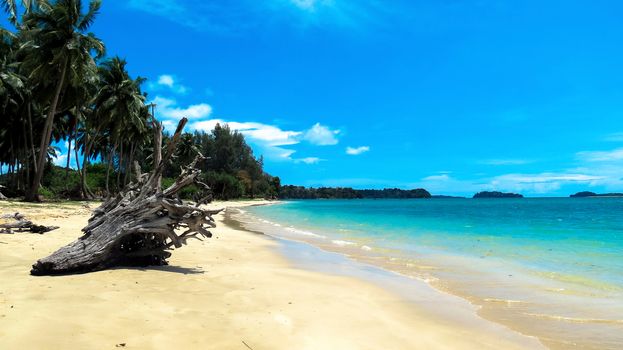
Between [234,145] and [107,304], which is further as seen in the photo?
[234,145]

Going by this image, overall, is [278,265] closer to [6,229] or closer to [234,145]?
[6,229]

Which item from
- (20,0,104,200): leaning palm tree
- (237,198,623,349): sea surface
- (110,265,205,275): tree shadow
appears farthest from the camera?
(20,0,104,200): leaning palm tree

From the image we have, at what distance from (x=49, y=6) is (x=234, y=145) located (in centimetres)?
6445

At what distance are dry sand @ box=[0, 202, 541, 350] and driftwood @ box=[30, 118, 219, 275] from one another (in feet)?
0.87

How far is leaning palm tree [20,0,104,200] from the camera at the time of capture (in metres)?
27.8

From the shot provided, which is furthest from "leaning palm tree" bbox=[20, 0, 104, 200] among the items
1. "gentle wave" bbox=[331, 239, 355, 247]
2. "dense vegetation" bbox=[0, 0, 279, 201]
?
"gentle wave" bbox=[331, 239, 355, 247]

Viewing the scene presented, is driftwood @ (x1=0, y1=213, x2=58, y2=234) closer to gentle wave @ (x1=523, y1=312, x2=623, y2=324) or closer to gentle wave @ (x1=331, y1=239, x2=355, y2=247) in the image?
gentle wave @ (x1=331, y1=239, x2=355, y2=247)

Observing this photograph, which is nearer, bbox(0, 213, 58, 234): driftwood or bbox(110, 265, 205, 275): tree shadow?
bbox(110, 265, 205, 275): tree shadow

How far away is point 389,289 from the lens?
807cm

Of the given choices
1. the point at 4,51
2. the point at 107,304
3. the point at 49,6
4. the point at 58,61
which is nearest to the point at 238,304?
the point at 107,304

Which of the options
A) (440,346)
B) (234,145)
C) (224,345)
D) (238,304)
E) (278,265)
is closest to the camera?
(224,345)

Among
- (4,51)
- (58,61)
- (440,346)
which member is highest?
(4,51)

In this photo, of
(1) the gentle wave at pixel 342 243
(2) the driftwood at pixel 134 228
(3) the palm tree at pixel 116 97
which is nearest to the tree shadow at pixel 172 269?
(2) the driftwood at pixel 134 228

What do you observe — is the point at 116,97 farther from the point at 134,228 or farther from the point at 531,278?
the point at 531,278
